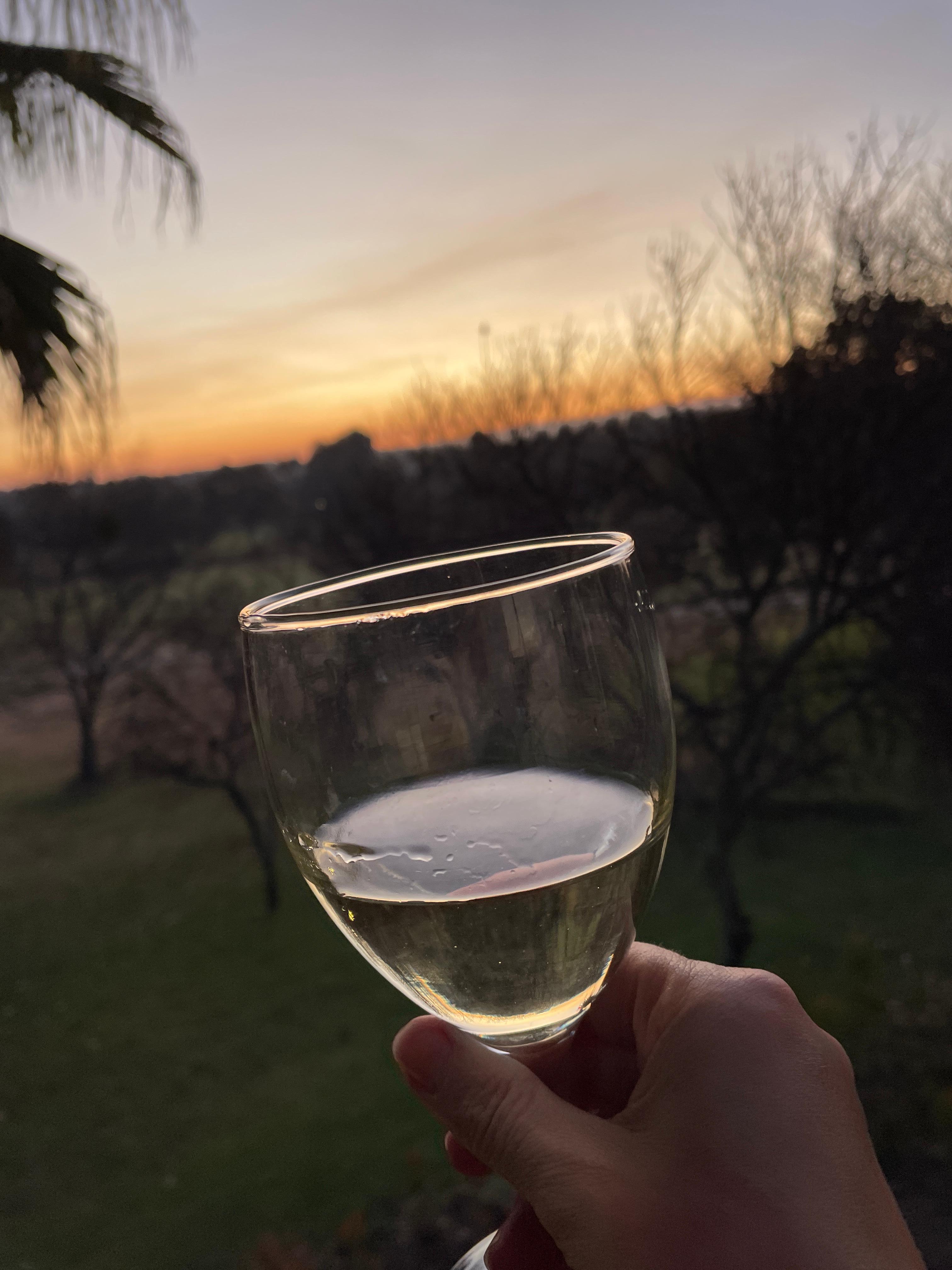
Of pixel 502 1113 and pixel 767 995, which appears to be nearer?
pixel 502 1113

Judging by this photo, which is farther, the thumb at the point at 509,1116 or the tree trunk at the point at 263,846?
the tree trunk at the point at 263,846

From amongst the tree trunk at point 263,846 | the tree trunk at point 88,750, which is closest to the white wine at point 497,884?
the tree trunk at point 88,750

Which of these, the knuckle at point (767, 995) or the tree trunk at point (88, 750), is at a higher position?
the knuckle at point (767, 995)

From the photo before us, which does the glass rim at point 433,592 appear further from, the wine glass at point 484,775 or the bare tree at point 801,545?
the bare tree at point 801,545

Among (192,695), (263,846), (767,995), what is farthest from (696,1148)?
(263,846)

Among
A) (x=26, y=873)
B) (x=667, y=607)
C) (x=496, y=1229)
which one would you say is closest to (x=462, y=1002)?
(x=496, y=1229)

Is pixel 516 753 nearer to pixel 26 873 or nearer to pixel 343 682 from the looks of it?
pixel 343 682

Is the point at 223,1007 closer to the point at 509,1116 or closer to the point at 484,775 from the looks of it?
the point at 509,1116
